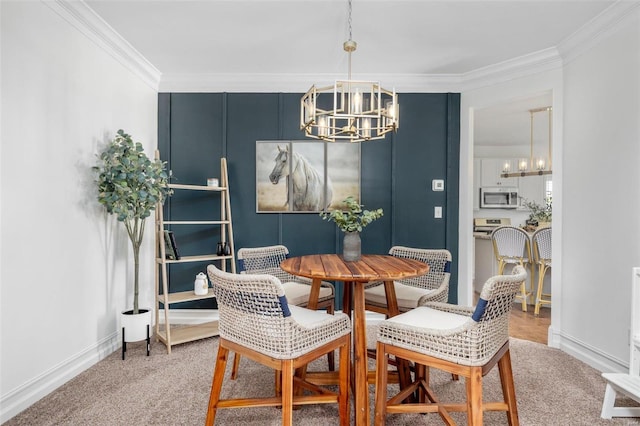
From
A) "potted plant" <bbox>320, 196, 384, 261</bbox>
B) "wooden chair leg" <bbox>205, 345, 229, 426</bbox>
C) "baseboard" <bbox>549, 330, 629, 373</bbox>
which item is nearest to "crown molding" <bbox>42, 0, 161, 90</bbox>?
"potted plant" <bbox>320, 196, 384, 261</bbox>

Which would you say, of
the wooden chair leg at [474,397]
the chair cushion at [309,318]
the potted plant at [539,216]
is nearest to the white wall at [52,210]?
the chair cushion at [309,318]

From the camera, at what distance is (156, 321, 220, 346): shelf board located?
2965 millimetres

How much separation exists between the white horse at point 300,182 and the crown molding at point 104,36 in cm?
143

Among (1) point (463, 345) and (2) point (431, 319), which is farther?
(2) point (431, 319)

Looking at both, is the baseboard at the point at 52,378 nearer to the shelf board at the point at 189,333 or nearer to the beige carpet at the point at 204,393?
the beige carpet at the point at 204,393

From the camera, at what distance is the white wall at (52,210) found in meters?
1.95

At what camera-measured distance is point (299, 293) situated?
8.13 ft

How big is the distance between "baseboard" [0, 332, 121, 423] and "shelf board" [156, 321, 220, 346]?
40 cm

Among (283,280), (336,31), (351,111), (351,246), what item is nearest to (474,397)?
(351,246)

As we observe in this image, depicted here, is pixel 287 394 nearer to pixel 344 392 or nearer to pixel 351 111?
pixel 344 392

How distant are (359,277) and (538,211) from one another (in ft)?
19.1

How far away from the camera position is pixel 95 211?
2.67 m

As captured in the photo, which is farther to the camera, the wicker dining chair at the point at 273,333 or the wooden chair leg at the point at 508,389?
the wooden chair leg at the point at 508,389

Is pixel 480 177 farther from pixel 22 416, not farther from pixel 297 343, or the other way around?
pixel 22 416
